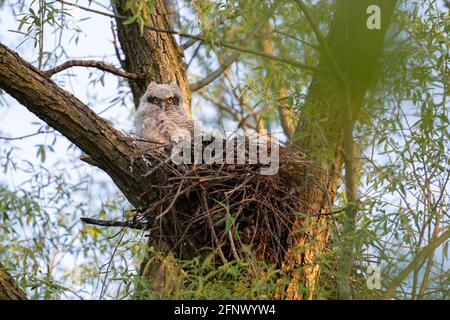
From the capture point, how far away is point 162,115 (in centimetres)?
505

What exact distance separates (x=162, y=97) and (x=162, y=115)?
138 millimetres

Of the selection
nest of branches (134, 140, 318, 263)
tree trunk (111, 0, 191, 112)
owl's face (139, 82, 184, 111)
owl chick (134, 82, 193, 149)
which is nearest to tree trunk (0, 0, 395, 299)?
nest of branches (134, 140, 318, 263)

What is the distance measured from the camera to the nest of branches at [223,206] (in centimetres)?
394

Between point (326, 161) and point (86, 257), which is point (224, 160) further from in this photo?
point (86, 257)

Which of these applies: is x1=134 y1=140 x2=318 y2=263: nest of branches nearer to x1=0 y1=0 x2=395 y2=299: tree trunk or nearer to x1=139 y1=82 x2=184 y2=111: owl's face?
x1=0 y1=0 x2=395 y2=299: tree trunk

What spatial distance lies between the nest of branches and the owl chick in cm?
73

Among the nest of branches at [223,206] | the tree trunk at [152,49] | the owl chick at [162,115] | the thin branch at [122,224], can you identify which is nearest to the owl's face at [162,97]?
the owl chick at [162,115]

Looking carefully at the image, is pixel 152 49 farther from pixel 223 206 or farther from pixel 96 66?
pixel 223 206

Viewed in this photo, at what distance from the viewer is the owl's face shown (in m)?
4.97

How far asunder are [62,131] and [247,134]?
1013 millimetres

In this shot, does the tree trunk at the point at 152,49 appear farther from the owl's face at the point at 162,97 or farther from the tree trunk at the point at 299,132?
the tree trunk at the point at 299,132

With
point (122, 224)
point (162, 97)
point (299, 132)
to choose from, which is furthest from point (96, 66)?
point (299, 132)

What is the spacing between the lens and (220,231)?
13.2 ft
